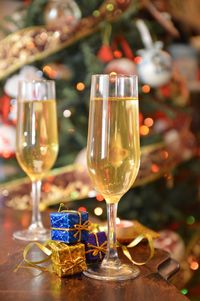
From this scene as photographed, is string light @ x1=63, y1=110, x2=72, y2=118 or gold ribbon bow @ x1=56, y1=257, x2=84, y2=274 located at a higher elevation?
string light @ x1=63, y1=110, x2=72, y2=118

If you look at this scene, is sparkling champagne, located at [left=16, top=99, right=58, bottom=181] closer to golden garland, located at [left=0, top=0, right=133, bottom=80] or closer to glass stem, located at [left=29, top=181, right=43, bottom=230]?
glass stem, located at [left=29, top=181, right=43, bottom=230]

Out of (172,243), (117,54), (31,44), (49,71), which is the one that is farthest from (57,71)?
(172,243)

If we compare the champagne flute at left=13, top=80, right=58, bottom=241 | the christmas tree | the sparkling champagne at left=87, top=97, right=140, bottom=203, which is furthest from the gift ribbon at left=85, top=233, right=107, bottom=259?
the christmas tree

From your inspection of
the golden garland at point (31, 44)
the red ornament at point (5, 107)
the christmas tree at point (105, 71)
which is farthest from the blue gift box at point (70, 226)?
the red ornament at point (5, 107)

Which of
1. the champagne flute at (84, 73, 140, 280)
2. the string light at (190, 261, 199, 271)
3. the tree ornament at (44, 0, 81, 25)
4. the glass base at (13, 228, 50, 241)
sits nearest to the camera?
the champagne flute at (84, 73, 140, 280)

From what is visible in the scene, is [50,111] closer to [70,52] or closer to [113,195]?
[113,195]

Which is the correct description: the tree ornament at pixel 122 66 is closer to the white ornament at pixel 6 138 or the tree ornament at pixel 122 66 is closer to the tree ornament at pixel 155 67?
the tree ornament at pixel 155 67

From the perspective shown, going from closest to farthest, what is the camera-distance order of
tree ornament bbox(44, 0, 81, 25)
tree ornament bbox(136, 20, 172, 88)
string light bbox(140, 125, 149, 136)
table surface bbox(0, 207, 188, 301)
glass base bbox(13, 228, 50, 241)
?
table surface bbox(0, 207, 188, 301), glass base bbox(13, 228, 50, 241), tree ornament bbox(44, 0, 81, 25), tree ornament bbox(136, 20, 172, 88), string light bbox(140, 125, 149, 136)
